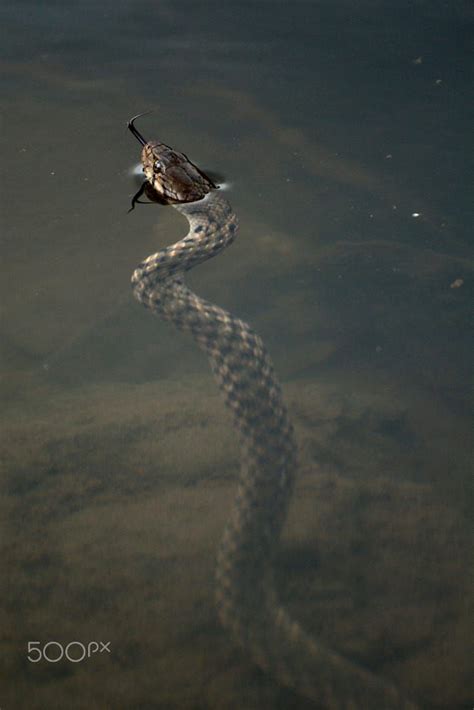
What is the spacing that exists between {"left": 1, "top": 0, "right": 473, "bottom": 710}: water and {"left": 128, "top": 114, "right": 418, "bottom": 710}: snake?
0.11 m

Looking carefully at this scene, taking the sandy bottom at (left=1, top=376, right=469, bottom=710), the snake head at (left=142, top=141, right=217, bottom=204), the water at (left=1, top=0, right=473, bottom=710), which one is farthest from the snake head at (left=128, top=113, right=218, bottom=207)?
the sandy bottom at (left=1, top=376, right=469, bottom=710)

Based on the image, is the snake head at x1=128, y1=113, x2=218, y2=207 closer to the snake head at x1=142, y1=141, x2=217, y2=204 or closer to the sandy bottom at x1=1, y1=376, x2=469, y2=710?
the snake head at x1=142, y1=141, x2=217, y2=204

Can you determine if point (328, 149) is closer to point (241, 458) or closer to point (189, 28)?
point (189, 28)

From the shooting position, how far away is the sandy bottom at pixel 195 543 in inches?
103

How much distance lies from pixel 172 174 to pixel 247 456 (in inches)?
85.3

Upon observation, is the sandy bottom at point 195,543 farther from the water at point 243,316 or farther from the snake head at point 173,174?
the snake head at point 173,174

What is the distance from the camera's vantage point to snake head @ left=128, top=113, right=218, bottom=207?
420cm

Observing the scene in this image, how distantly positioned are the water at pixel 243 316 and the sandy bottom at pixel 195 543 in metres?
0.01

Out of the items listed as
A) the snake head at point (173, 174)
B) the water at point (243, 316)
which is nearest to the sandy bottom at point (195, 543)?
the water at point (243, 316)

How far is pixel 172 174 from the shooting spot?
4195mm

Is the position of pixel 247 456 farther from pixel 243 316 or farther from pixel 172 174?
pixel 172 174

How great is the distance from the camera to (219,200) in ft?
14.7

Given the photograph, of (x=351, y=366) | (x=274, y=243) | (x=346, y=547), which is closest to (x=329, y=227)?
(x=274, y=243)

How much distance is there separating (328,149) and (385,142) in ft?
2.14
